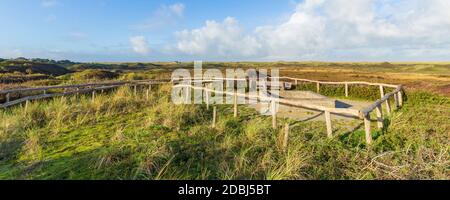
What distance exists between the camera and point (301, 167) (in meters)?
4.62

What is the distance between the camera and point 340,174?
4562 millimetres

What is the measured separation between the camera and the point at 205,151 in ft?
18.2

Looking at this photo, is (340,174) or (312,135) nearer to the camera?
(340,174)

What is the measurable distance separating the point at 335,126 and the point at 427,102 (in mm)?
6926

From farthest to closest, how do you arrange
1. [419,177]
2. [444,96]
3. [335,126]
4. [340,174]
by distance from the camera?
[444,96] < [335,126] < [340,174] < [419,177]

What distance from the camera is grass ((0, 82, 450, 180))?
4535mm

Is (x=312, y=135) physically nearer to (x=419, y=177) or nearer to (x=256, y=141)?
(x=256, y=141)

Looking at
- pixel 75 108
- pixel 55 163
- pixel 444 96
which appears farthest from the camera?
pixel 444 96

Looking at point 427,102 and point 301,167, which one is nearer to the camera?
point 301,167

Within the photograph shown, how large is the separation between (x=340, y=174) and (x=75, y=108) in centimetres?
895

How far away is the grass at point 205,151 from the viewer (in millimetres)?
4535

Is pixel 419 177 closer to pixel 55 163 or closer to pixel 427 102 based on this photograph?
pixel 55 163
